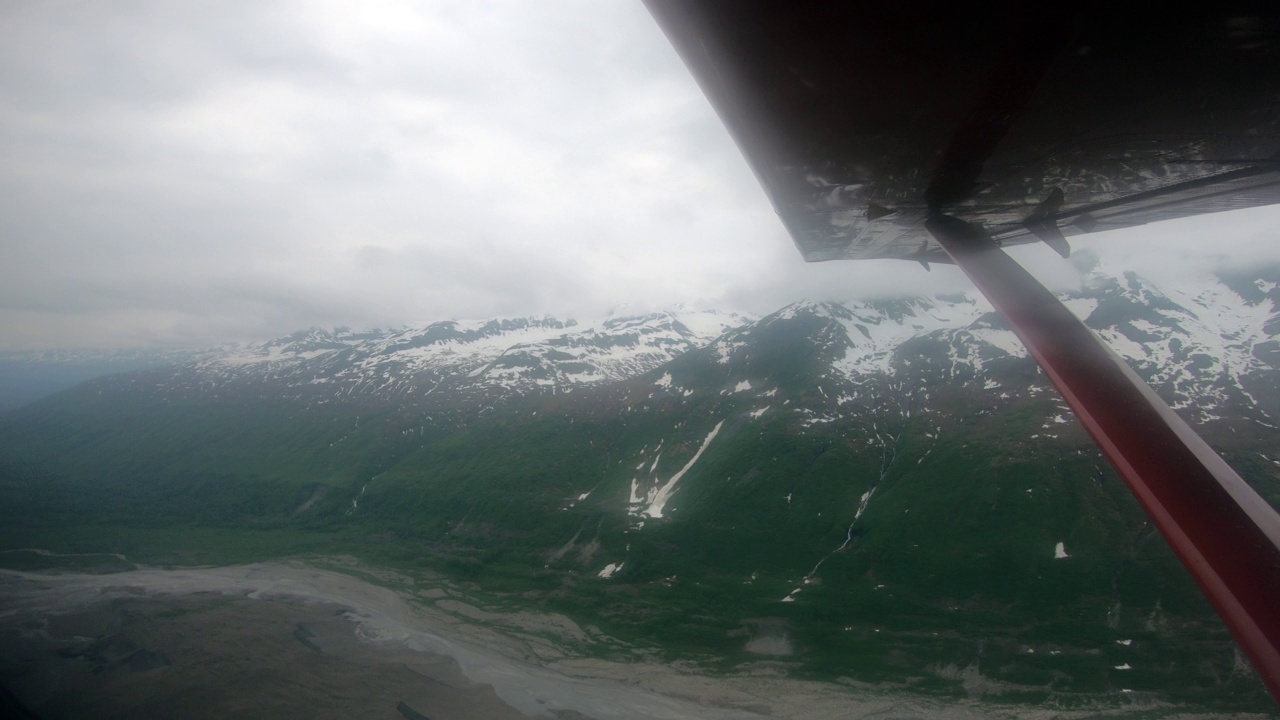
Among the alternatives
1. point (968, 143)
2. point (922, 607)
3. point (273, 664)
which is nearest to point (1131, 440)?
point (968, 143)

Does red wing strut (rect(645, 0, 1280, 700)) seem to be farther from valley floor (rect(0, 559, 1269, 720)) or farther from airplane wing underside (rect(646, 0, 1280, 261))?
valley floor (rect(0, 559, 1269, 720))

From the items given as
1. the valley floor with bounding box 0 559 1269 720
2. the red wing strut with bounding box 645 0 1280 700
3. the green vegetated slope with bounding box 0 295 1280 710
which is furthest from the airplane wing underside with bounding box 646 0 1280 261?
the green vegetated slope with bounding box 0 295 1280 710

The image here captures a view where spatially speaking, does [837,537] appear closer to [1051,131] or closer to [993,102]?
[1051,131]

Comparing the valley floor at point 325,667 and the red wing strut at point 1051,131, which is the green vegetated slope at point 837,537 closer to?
the valley floor at point 325,667

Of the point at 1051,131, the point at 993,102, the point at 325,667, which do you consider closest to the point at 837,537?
the point at 325,667

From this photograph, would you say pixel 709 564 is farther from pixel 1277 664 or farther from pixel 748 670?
pixel 1277 664
